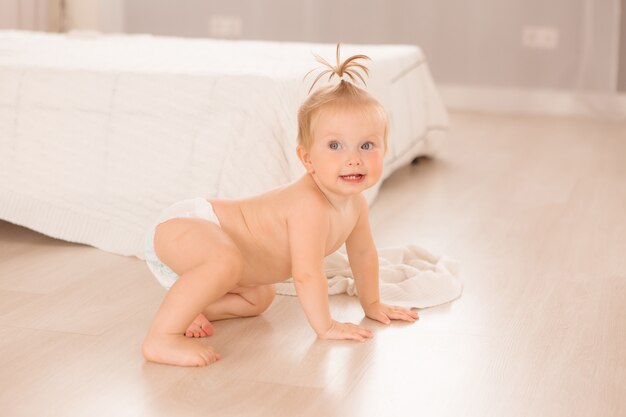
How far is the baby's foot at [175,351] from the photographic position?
151 centimetres

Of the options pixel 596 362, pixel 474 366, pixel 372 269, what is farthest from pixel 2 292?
pixel 596 362

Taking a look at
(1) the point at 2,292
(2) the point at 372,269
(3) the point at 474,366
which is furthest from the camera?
(1) the point at 2,292

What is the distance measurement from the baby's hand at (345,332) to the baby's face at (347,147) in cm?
24

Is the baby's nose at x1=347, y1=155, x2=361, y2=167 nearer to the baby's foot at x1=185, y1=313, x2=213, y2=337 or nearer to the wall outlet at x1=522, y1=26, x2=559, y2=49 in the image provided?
the baby's foot at x1=185, y1=313, x2=213, y2=337

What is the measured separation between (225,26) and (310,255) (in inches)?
154

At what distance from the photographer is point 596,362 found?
157 centimetres

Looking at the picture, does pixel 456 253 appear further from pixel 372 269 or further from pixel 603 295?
pixel 372 269

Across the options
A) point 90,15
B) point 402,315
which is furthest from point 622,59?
point 402,315

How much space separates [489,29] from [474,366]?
367 centimetres

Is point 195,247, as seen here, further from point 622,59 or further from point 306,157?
point 622,59

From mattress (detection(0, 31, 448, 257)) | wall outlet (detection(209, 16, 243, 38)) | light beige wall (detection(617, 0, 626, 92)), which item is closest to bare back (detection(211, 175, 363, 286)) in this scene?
mattress (detection(0, 31, 448, 257))

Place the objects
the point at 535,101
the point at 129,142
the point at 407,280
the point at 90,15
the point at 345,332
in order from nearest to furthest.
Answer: the point at 345,332
the point at 407,280
the point at 129,142
the point at 535,101
the point at 90,15

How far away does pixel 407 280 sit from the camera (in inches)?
75.5

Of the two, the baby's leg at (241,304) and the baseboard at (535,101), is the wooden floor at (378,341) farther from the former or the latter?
the baseboard at (535,101)
